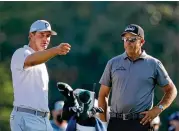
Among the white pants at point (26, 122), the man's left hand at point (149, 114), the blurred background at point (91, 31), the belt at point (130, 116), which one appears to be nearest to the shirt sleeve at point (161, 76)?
the man's left hand at point (149, 114)

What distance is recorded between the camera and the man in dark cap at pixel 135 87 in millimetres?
10938

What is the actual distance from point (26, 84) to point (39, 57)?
43 cm

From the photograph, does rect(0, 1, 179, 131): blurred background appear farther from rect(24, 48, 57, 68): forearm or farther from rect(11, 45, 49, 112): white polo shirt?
rect(24, 48, 57, 68): forearm

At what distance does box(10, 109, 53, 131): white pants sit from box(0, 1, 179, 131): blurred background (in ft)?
59.3

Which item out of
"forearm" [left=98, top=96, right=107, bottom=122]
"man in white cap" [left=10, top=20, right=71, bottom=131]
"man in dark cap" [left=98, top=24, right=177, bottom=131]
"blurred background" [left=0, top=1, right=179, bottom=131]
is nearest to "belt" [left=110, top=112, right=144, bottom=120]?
"man in dark cap" [left=98, top=24, right=177, bottom=131]

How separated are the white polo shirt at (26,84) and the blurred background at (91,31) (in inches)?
712

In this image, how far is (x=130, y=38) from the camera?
11.0 metres

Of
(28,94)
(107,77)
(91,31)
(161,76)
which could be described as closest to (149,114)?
(161,76)

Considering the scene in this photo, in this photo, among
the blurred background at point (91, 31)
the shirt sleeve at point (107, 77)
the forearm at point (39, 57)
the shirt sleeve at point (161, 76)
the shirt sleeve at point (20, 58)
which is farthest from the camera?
the blurred background at point (91, 31)

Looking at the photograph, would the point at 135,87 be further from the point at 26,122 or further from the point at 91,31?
the point at 91,31

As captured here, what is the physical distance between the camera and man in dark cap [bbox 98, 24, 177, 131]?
10938mm

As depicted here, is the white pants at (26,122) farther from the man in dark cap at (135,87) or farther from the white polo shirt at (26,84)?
the man in dark cap at (135,87)

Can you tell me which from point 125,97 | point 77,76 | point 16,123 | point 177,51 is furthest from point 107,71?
point 177,51

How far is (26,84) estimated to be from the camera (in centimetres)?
1041
